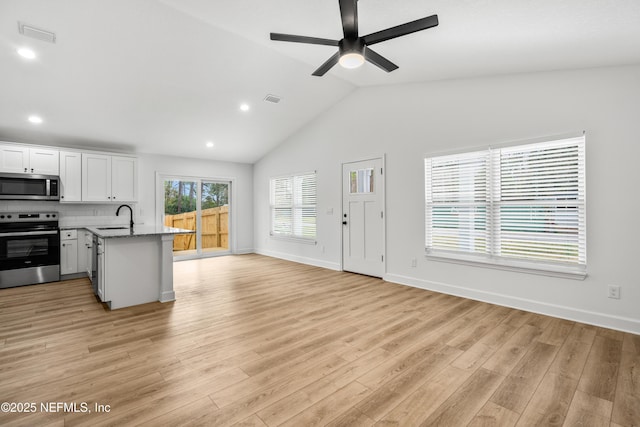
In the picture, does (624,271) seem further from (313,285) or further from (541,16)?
(313,285)

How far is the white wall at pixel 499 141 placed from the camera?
2.96 m

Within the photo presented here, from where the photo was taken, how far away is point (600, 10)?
83.0 inches

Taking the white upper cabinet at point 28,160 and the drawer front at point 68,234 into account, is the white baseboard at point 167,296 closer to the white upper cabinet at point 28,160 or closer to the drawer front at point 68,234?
the drawer front at point 68,234

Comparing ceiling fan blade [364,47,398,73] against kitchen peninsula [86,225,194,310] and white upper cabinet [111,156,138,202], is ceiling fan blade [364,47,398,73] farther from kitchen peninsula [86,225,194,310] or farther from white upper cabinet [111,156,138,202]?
white upper cabinet [111,156,138,202]

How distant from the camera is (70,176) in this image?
17.0 feet

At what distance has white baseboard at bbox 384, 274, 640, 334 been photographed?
9.66ft

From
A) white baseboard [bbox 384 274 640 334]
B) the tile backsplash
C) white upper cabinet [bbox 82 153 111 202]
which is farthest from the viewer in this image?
white upper cabinet [bbox 82 153 111 202]

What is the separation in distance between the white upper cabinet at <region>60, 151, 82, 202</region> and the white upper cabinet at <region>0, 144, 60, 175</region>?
91 millimetres

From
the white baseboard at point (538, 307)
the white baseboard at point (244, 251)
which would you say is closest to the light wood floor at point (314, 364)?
the white baseboard at point (538, 307)

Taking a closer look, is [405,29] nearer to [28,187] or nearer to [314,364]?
[314,364]

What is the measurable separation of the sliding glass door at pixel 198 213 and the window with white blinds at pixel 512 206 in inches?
210

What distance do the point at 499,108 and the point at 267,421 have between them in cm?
405

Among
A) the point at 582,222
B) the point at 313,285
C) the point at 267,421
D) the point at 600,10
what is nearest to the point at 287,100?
the point at 313,285

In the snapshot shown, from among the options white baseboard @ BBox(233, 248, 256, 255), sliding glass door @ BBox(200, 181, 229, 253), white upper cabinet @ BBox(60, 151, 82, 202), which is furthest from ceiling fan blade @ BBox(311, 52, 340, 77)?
white baseboard @ BBox(233, 248, 256, 255)
